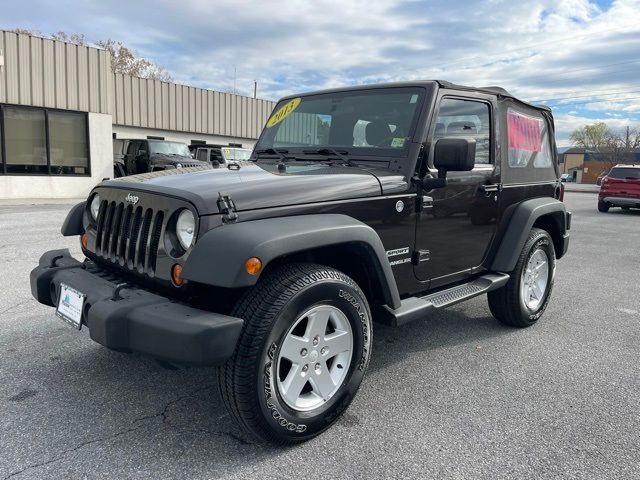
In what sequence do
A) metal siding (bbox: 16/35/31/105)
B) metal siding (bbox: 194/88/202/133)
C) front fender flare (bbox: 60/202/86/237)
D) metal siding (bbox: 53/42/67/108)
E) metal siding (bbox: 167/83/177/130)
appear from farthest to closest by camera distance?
1. metal siding (bbox: 194/88/202/133)
2. metal siding (bbox: 167/83/177/130)
3. metal siding (bbox: 53/42/67/108)
4. metal siding (bbox: 16/35/31/105)
5. front fender flare (bbox: 60/202/86/237)

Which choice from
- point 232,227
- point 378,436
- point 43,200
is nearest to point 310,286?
point 232,227

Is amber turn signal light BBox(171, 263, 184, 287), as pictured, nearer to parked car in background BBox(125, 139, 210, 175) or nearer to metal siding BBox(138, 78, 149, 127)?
parked car in background BBox(125, 139, 210, 175)

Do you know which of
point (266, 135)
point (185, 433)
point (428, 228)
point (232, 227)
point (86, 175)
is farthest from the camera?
point (86, 175)

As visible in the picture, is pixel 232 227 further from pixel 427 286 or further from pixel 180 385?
pixel 427 286

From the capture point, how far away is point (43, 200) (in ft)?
52.5

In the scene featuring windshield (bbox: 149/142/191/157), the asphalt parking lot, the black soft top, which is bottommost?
the asphalt parking lot

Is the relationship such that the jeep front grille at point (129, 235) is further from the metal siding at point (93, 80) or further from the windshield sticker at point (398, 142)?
the metal siding at point (93, 80)

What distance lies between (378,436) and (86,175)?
17436mm

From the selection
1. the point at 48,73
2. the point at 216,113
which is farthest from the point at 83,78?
the point at 216,113

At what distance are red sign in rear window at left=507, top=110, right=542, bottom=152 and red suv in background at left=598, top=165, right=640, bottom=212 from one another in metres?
13.7

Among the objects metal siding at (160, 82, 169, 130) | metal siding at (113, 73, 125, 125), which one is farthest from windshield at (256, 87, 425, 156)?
metal siding at (160, 82, 169, 130)

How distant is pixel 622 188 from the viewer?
16453 millimetres

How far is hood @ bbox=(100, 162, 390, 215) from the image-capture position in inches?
102

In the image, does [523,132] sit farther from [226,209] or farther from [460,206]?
[226,209]
